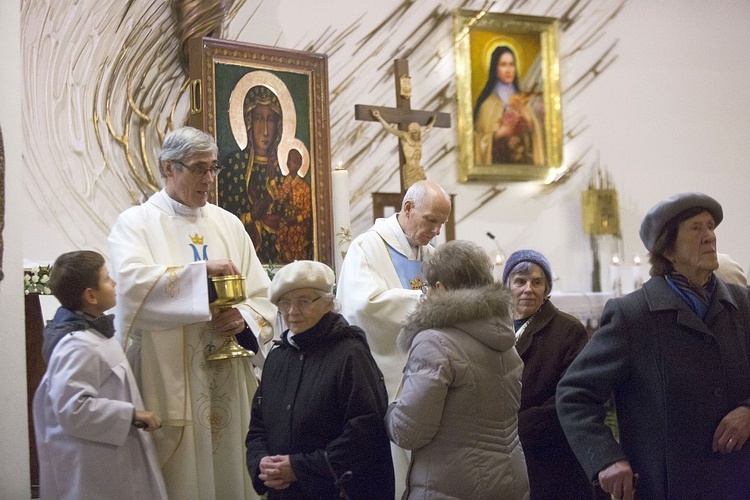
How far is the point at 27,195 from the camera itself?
264 inches

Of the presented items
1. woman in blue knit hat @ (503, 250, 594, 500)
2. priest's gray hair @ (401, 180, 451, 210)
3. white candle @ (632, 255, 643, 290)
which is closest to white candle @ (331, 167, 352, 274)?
priest's gray hair @ (401, 180, 451, 210)

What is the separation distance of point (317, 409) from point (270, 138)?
149 inches

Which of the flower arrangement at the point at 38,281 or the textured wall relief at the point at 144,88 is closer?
the flower arrangement at the point at 38,281

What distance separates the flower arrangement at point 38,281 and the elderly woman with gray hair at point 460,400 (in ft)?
9.21

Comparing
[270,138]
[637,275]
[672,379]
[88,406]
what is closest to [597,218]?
[637,275]

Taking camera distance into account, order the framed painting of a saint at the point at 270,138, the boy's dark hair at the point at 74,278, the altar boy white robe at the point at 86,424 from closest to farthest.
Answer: the altar boy white robe at the point at 86,424 → the boy's dark hair at the point at 74,278 → the framed painting of a saint at the point at 270,138

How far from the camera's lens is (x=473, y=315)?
3090mm

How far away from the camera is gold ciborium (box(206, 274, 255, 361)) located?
4.06 meters

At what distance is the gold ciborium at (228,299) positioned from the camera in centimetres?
406

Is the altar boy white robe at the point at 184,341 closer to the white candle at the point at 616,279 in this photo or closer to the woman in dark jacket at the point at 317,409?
the woman in dark jacket at the point at 317,409

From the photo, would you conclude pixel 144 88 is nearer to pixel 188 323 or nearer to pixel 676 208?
pixel 188 323

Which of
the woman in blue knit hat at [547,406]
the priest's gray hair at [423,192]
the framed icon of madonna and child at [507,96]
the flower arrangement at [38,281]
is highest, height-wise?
the framed icon of madonna and child at [507,96]

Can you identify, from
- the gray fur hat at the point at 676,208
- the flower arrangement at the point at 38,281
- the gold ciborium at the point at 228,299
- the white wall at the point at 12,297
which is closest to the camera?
the gray fur hat at the point at 676,208

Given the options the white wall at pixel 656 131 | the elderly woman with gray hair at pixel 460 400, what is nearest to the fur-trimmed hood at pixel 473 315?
the elderly woman with gray hair at pixel 460 400
